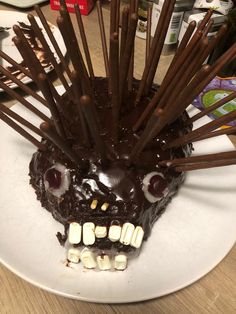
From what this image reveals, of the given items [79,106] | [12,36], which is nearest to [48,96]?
[79,106]

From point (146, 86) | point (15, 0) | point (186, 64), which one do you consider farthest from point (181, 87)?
point (15, 0)

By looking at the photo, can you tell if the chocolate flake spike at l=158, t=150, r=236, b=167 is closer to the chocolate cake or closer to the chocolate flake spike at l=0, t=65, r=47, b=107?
the chocolate cake

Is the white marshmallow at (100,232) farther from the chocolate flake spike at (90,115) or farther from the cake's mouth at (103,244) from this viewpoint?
the chocolate flake spike at (90,115)

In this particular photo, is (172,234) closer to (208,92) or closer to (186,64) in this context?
(186,64)

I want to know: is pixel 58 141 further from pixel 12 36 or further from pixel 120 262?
pixel 12 36

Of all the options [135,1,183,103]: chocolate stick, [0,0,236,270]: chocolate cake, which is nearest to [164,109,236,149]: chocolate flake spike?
[0,0,236,270]: chocolate cake

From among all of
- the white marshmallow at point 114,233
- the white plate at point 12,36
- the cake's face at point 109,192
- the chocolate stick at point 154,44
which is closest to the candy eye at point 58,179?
the cake's face at point 109,192
